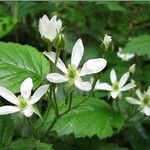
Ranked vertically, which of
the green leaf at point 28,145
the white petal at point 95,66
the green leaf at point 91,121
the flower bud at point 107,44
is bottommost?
the green leaf at point 28,145

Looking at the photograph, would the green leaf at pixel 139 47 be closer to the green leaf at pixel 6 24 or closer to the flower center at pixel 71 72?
the flower center at pixel 71 72

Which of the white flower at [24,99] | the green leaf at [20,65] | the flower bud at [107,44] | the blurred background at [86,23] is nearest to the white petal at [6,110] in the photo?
the white flower at [24,99]

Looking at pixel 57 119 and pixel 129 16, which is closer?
pixel 57 119

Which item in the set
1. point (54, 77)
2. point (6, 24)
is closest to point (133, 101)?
point (54, 77)

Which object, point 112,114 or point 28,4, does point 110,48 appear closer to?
point 112,114

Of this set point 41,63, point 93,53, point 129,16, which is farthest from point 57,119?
point 129,16

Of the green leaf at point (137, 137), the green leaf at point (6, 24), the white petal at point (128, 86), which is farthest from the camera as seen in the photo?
the green leaf at point (6, 24)
